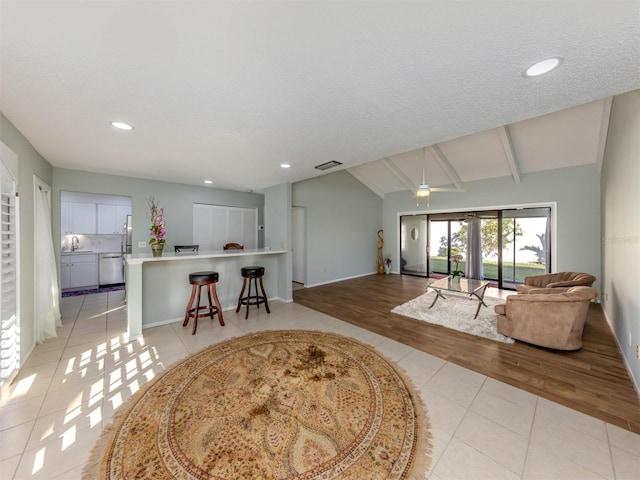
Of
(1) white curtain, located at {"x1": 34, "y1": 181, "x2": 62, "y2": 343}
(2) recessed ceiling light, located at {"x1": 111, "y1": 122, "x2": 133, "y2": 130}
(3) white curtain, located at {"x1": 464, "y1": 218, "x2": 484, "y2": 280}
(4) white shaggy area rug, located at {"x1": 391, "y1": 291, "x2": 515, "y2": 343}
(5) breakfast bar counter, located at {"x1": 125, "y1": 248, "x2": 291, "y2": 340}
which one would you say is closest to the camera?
(2) recessed ceiling light, located at {"x1": 111, "y1": 122, "x2": 133, "y2": 130}

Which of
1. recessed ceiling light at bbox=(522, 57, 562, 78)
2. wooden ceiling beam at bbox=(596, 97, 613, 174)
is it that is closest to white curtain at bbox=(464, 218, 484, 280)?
wooden ceiling beam at bbox=(596, 97, 613, 174)

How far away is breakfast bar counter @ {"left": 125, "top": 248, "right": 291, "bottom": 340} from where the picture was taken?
316 centimetres

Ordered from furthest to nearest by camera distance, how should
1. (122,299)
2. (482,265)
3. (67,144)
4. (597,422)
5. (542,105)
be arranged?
(482,265), (122,299), (67,144), (542,105), (597,422)

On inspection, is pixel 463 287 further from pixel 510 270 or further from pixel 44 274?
pixel 44 274

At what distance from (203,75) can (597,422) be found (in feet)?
12.1

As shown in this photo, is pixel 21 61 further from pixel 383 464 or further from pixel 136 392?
pixel 383 464

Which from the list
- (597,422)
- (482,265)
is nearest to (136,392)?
(597,422)

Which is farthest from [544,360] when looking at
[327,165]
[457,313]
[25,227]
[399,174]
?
[25,227]

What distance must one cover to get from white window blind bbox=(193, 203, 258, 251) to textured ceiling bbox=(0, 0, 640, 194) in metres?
2.56

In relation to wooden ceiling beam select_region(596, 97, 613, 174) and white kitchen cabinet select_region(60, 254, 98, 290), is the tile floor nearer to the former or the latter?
white kitchen cabinet select_region(60, 254, 98, 290)

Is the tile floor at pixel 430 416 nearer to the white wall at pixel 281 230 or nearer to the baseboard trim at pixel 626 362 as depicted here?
the baseboard trim at pixel 626 362

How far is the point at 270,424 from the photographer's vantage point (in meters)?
1.70

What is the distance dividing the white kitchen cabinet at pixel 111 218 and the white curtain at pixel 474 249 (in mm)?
9368

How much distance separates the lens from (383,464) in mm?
1407
